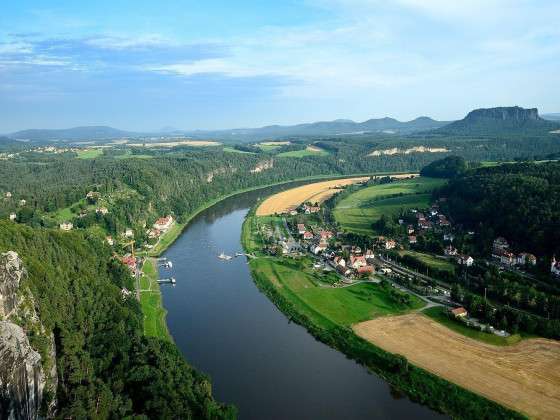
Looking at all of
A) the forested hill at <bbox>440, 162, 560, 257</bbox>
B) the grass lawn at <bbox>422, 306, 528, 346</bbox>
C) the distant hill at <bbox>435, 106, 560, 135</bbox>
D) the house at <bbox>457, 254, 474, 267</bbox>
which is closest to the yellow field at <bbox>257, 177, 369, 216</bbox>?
the forested hill at <bbox>440, 162, 560, 257</bbox>

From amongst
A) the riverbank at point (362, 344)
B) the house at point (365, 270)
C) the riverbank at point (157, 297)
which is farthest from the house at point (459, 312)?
the riverbank at point (157, 297)

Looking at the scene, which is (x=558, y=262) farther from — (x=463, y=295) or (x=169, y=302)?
(x=169, y=302)

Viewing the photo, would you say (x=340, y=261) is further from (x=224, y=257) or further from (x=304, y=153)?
(x=304, y=153)

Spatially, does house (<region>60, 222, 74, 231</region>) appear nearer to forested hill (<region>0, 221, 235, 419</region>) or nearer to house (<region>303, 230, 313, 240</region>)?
forested hill (<region>0, 221, 235, 419</region>)

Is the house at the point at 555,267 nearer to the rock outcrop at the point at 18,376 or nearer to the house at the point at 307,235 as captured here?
the house at the point at 307,235

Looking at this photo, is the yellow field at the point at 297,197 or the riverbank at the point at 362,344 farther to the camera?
the yellow field at the point at 297,197

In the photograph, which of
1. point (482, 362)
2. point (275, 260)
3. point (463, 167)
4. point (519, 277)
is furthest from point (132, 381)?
point (463, 167)
